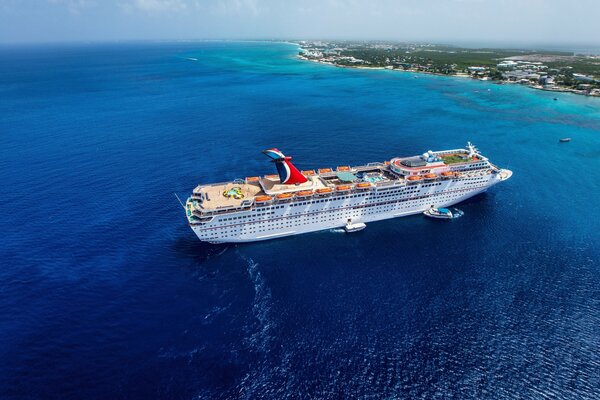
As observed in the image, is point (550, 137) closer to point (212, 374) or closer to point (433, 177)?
point (433, 177)

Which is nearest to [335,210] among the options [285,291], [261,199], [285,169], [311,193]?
[311,193]

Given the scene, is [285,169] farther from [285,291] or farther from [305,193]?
[285,291]

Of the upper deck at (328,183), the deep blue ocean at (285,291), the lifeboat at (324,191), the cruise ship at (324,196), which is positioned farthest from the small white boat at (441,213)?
the lifeboat at (324,191)

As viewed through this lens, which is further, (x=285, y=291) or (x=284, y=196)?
(x=284, y=196)

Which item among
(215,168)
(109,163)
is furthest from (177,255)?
(109,163)

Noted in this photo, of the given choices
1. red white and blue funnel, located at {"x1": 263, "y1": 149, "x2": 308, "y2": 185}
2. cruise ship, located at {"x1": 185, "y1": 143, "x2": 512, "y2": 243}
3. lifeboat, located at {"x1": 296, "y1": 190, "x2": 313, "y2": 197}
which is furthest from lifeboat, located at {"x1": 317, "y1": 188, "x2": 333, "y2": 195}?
red white and blue funnel, located at {"x1": 263, "y1": 149, "x2": 308, "y2": 185}

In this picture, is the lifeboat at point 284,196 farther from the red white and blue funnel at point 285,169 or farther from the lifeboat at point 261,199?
the red white and blue funnel at point 285,169
